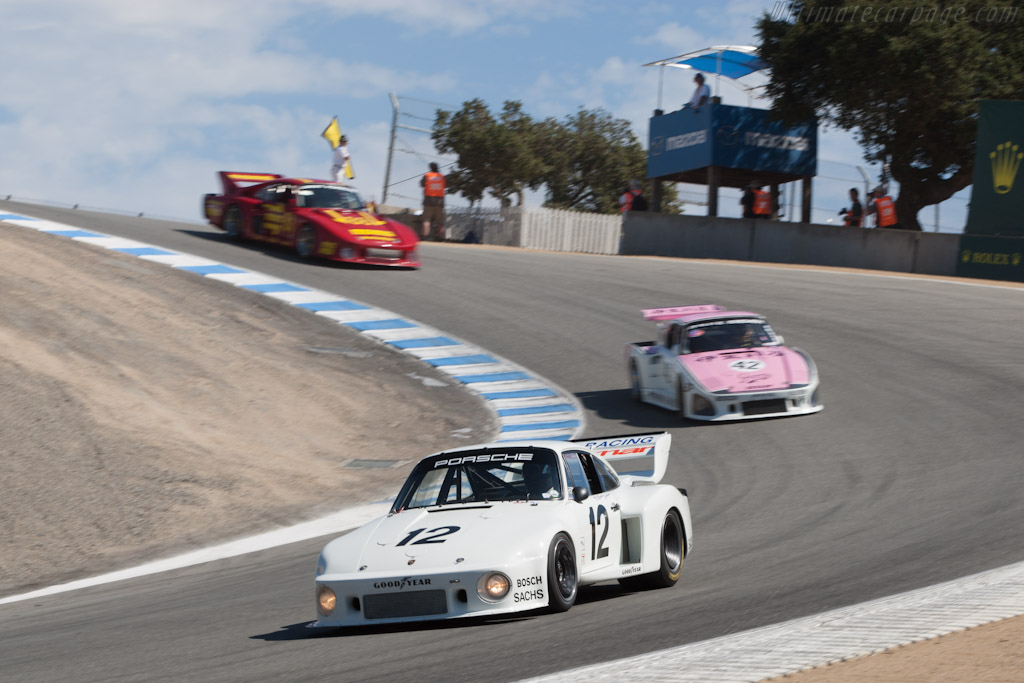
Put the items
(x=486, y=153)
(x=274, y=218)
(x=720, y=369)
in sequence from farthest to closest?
(x=486, y=153), (x=274, y=218), (x=720, y=369)

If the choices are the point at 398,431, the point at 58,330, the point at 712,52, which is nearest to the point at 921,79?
the point at 712,52

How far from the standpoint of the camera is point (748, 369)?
1514cm

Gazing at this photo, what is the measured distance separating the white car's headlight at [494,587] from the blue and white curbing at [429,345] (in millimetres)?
8347

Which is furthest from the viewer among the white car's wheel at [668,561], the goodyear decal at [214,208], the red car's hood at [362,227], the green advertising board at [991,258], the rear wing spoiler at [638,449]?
the goodyear decal at [214,208]

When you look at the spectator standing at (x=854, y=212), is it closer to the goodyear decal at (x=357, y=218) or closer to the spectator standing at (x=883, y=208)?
the spectator standing at (x=883, y=208)

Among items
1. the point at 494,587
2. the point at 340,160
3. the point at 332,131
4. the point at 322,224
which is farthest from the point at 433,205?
the point at 494,587

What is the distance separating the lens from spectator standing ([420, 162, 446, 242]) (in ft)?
107

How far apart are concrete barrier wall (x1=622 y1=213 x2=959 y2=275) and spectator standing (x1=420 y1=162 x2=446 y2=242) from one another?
18.6 feet

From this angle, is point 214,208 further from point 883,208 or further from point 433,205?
point 883,208

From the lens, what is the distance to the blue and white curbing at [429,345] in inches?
623

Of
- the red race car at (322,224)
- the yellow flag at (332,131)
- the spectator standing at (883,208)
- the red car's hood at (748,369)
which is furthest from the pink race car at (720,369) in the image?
the yellow flag at (332,131)

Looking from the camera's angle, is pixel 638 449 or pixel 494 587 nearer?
pixel 494 587

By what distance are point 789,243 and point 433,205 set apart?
1064cm

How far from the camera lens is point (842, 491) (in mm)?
10766
